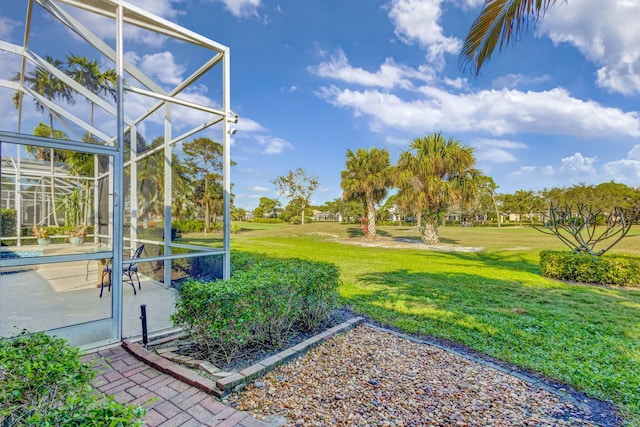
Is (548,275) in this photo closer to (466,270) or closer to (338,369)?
(466,270)

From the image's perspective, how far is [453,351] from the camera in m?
3.27

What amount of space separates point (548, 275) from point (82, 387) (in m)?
9.89

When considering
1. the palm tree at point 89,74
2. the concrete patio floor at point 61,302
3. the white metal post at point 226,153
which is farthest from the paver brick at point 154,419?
the palm tree at point 89,74

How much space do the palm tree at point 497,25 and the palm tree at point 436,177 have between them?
39.8 feet

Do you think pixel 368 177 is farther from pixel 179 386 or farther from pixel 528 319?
pixel 179 386

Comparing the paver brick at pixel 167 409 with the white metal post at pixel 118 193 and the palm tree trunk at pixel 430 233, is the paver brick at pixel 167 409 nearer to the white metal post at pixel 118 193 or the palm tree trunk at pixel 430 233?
the white metal post at pixel 118 193

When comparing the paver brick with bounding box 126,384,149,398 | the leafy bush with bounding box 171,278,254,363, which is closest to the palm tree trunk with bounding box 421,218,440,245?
the leafy bush with bounding box 171,278,254,363

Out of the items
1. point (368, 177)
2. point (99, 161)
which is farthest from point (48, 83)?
Answer: point (368, 177)

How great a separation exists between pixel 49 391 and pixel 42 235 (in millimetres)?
4215

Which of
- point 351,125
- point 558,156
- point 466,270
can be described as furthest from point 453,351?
point 558,156

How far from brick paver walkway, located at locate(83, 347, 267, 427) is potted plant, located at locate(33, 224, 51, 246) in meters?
2.23

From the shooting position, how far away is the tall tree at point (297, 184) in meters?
34.1

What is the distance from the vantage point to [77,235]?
14.4 feet

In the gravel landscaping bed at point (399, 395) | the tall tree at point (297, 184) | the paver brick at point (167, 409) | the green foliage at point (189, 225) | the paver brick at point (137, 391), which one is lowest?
the gravel landscaping bed at point (399, 395)
